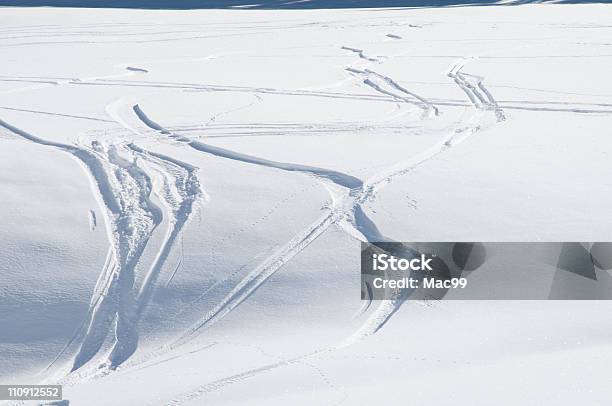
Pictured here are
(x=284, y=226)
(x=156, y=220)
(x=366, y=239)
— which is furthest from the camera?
(x=156, y=220)

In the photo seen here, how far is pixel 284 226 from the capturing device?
460 centimetres

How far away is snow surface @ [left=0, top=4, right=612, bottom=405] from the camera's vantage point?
10.9 feet

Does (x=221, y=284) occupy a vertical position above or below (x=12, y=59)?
above

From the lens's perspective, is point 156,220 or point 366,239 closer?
point 366,239

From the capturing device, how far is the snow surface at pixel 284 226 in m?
3.32

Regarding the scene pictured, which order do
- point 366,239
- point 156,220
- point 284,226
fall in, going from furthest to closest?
point 156,220 < point 284,226 < point 366,239

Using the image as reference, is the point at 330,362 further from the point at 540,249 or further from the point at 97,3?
the point at 97,3

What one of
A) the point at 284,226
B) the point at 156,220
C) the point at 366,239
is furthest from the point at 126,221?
the point at 366,239

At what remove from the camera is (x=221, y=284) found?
13.4 ft

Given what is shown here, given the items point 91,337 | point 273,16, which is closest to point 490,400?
point 91,337

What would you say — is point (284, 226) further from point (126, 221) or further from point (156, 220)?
point (126, 221)

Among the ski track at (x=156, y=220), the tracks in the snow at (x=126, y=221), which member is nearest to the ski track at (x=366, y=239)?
the ski track at (x=156, y=220)

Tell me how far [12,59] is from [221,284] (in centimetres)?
856

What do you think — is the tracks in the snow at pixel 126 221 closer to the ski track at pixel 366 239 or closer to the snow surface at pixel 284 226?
the snow surface at pixel 284 226
